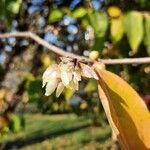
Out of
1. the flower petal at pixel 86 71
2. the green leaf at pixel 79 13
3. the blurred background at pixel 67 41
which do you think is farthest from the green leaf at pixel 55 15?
the flower petal at pixel 86 71

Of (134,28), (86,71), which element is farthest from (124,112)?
(134,28)

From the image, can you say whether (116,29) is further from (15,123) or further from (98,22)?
(15,123)

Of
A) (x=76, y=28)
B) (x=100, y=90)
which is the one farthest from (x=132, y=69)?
A: (x=100, y=90)

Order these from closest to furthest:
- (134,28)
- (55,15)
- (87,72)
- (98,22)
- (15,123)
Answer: (87,72) → (134,28) → (98,22) → (55,15) → (15,123)

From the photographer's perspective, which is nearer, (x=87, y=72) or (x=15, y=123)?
(x=87, y=72)

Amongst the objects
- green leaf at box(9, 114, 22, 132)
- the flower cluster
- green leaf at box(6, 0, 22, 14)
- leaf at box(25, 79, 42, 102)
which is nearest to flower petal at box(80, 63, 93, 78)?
the flower cluster

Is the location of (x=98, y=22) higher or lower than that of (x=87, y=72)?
higher
